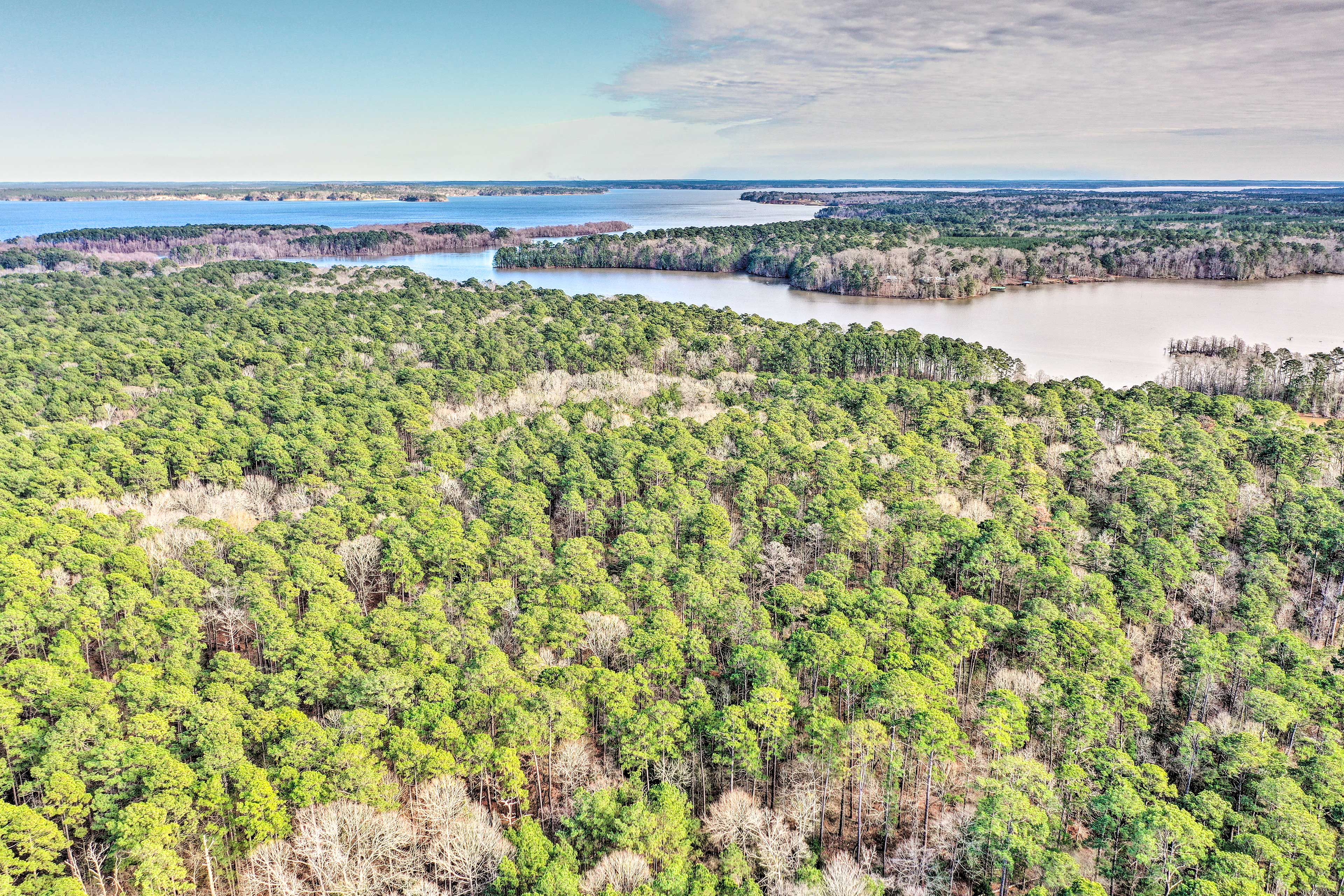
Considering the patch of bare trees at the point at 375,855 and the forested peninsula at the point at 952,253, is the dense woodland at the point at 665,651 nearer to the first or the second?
the patch of bare trees at the point at 375,855

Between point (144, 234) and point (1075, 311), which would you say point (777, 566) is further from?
point (144, 234)

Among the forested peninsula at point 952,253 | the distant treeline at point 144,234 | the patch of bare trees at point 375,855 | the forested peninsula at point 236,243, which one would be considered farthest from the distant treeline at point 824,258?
the patch of bare trees at point 375,855

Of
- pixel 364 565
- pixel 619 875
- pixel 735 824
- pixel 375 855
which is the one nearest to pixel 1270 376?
pixel 735 824

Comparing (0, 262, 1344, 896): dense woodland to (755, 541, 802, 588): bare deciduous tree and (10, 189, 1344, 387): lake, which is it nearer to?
(755, 541, 802, 588): bare deciduous tree

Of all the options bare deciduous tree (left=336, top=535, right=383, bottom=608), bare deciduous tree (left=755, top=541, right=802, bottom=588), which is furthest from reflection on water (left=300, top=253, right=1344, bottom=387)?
bare deciduous tree (left=336, top=535, right=383, bottom=608)

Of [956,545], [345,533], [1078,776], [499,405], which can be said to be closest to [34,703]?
[345,533]

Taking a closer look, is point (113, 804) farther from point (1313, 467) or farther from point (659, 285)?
point (659, 285)
